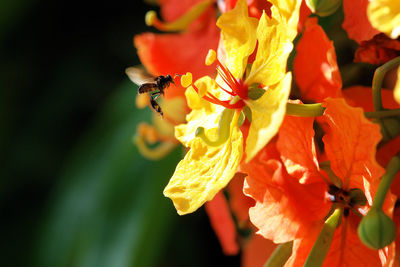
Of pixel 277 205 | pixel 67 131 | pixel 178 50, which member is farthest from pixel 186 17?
pixel 67 131

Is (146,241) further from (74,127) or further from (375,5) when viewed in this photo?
(375,5)

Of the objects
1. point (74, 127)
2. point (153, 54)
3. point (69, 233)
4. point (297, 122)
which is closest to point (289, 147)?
Result: point (297, 122)

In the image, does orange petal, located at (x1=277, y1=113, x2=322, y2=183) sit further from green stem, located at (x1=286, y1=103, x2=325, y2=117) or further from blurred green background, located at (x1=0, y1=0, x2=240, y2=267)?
blurred green background, located at (x1=0, y1=0, x2=240, y2=267)

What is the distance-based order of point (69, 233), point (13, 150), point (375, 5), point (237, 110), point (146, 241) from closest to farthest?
point (375, 5) → point (237, 110) → point (146, 241) → point (69, 233) → point (13, 150)

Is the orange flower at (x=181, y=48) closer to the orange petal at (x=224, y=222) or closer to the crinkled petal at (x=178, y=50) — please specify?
the crinkled petal at (x=178, y=50)

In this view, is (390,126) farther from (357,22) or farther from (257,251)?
(257,251)

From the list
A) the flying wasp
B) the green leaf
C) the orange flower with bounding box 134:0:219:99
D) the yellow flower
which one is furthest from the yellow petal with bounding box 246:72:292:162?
the green leaf

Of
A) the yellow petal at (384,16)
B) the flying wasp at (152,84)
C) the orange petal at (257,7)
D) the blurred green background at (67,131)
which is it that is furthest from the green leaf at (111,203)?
the yellow petal at (384,16)
